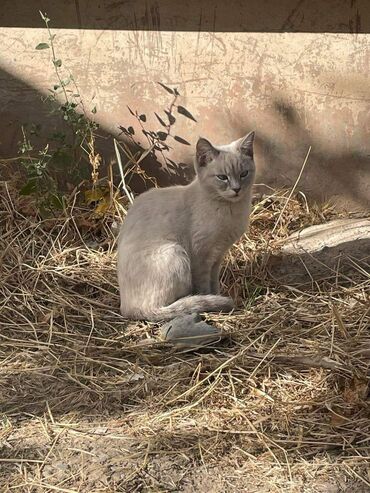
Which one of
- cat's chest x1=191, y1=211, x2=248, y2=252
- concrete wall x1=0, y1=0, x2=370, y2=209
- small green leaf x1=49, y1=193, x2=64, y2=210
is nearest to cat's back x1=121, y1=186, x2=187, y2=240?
cat's chest x1=191, y1=211, x2=248, y2=252

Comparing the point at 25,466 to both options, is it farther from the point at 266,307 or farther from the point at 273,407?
the point at 266,307

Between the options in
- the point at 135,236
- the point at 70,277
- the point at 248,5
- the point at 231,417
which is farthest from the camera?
the point at 248,5

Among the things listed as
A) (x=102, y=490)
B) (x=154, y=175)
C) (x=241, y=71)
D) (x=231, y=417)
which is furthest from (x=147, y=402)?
(x=241, y=71)

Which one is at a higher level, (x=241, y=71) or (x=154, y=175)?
(x=241, y=71)

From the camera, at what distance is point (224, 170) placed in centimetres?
390

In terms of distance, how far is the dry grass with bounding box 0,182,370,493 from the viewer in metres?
2.74

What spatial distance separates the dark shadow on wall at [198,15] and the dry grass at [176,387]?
52.5 inches

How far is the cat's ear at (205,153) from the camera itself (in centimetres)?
391

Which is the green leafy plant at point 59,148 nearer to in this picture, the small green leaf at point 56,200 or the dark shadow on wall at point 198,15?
the small green leaf at point 56,200

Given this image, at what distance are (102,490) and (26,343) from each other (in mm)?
1227

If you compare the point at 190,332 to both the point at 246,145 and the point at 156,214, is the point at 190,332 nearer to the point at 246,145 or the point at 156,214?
the point at 156,214

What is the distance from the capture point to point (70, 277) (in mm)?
4289

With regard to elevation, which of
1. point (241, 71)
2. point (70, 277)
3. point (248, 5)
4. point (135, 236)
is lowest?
point (70, 277)

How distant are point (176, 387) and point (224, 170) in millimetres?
1189
